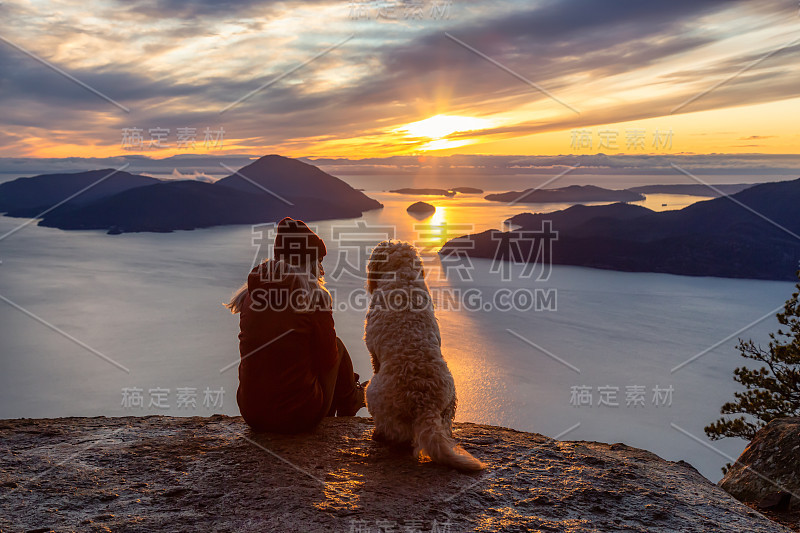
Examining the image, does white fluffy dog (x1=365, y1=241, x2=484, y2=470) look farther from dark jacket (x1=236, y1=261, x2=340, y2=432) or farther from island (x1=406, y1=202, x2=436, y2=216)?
island (x1=406, y1=202, x2=436, y2=216)

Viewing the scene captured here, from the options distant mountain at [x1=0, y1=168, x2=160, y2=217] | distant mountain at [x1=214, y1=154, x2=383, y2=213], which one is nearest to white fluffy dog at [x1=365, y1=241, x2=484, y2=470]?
distant mountain at [x1=214, y1=154, x2=383, y2=213]

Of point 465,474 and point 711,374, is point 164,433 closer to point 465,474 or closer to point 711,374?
point 465,474

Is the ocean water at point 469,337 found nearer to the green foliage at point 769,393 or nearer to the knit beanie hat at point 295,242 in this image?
the green foliage at point 769,393

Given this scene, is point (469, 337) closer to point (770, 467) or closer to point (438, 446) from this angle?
point (770, 467)

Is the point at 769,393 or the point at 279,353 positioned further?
the point at 769,393

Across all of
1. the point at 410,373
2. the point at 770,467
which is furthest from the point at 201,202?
the point at 770,467

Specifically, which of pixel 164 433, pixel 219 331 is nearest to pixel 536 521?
pixel 164 433
